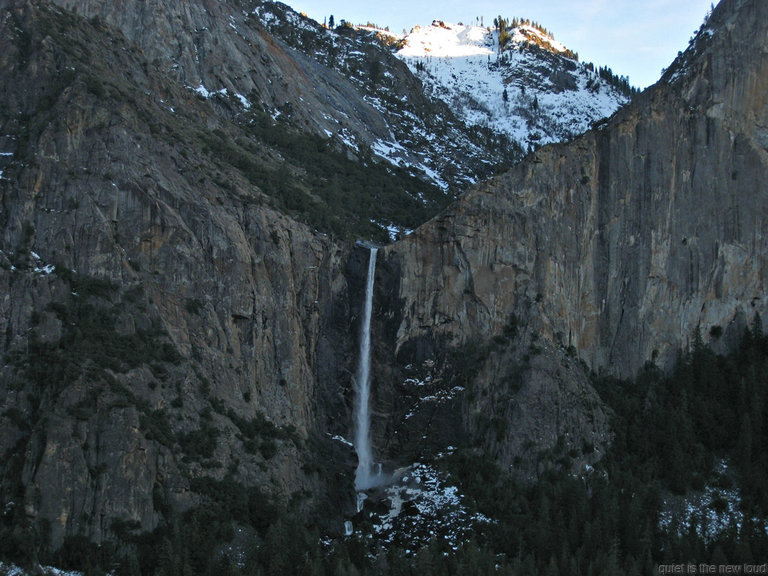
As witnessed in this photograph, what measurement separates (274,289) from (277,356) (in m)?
5.42

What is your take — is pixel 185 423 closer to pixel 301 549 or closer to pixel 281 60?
pixel 301 549

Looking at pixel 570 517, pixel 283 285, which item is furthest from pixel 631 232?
pixel 283 285

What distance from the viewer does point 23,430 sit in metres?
73.2

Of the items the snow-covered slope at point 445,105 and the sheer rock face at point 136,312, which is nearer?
the sheer rock face at point 136,312

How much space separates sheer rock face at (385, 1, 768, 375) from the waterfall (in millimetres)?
2981

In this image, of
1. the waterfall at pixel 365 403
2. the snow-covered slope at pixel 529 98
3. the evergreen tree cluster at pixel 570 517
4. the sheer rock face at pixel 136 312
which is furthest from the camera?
the snow-covered slope at pixel 529 98

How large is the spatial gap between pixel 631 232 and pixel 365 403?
1049 inches

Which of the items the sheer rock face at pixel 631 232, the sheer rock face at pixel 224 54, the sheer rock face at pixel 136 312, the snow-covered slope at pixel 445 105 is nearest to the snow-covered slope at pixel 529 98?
the snow-covered slope at pixel 445 105

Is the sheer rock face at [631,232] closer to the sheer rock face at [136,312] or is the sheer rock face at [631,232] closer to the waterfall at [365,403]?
the waterfall at [365,403]

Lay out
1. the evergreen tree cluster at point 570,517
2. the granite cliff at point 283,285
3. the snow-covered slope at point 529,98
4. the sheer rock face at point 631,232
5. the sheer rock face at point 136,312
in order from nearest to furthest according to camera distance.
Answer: the evergreen tree cluster at point 570,517 → the sheer rock face at point 136,312 → the granite cliff at point 283,285 → the sheer rock face at point 631,232 → the snow-covered slope at point 529,98

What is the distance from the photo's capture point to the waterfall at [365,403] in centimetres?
8850

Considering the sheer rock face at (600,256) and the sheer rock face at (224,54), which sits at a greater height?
the sheer rock face at (224,54)

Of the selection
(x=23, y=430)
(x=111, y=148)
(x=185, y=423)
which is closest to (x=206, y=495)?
(x=185, y=423)

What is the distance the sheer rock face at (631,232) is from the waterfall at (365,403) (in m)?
2.98
